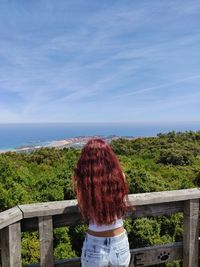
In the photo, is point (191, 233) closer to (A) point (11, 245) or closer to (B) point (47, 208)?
(B) point (47, 208)

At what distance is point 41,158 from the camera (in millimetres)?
13914

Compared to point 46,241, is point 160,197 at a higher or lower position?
higher

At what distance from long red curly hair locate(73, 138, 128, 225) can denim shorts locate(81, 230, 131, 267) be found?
126 millimetres

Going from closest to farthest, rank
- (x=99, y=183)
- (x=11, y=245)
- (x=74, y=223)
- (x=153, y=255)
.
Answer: (x=99, y=183)
(x=11, y=245)
(x=74, y=223)
(x=153, y=255)

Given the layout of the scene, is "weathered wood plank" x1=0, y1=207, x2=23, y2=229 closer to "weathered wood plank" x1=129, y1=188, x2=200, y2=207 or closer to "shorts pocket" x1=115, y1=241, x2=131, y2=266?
"shorts pocket" x1=115, y1=241, x2=131, y2=266

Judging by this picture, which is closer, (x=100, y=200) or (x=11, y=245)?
(x=100, y=200)

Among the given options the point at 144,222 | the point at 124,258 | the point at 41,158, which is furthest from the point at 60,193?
the point at 41,158

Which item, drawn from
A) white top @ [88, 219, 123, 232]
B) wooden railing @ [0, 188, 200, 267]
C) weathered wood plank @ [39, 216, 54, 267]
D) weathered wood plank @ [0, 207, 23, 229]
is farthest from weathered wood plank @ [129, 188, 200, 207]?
weathered wood plank @ [0, 207, 23, 229]

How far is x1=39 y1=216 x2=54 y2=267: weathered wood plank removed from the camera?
257cm

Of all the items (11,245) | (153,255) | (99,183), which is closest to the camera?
(99,183)

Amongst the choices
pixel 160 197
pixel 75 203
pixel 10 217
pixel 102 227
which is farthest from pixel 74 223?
pixel 160 197

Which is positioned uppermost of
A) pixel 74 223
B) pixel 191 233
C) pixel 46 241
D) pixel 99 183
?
pixel 99 183

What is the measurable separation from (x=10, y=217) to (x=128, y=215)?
94 centimetres

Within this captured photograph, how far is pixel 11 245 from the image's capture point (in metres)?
2.45
